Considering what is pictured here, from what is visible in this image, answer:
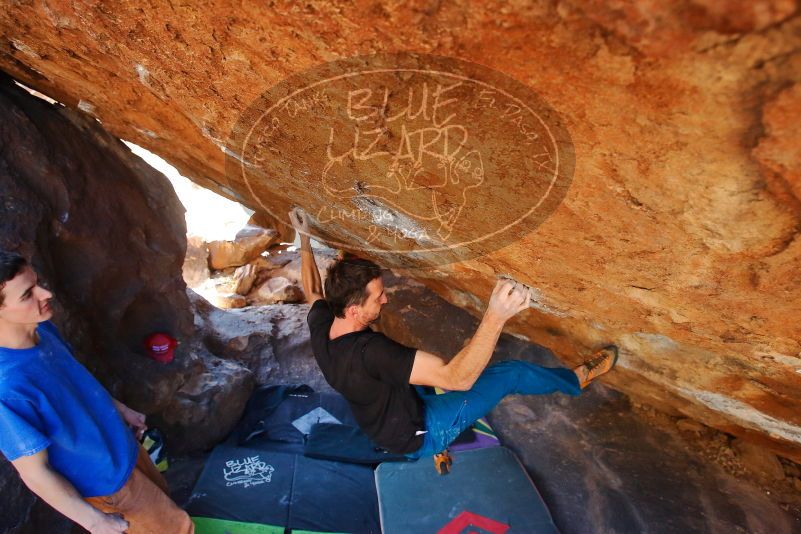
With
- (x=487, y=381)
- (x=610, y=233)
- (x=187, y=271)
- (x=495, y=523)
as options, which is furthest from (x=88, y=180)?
(x=187, y=271)

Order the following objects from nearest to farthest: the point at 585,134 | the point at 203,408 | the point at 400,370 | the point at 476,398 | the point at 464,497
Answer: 1. the point at 585,134
2. the point at 400,370
3. the point at 476,398
4. the point at 464,497
5. the point at 203,408

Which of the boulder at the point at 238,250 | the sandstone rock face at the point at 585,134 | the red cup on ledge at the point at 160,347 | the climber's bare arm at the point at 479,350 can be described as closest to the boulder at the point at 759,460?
the sandstone rock face at the point at 585,134

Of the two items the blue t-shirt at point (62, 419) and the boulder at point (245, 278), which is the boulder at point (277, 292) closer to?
the boulder at point (245, 278)

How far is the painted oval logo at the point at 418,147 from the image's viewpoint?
51.7 inches

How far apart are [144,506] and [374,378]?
125cm

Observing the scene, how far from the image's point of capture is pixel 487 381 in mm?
2557

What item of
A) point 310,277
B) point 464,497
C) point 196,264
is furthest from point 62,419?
point 196,264

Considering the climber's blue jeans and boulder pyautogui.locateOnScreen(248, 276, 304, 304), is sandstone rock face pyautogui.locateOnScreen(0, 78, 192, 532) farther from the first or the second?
boulder pyautogui.locateOnScreen(248, 276, 304, 304)

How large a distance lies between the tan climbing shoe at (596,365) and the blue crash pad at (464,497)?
109 centimetres

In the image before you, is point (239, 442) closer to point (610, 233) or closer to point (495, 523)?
point (495, 523)

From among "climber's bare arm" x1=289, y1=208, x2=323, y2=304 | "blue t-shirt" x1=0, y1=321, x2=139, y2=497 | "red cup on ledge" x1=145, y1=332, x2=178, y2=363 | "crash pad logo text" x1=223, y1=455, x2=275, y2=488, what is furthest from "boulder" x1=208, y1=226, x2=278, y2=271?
"blue t-shirt" x1=0, y1=321, x2=139, y2=497

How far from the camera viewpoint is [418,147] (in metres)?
1.66

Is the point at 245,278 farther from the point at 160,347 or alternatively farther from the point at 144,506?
the point at 144,506

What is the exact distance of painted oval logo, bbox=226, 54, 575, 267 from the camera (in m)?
1.31
